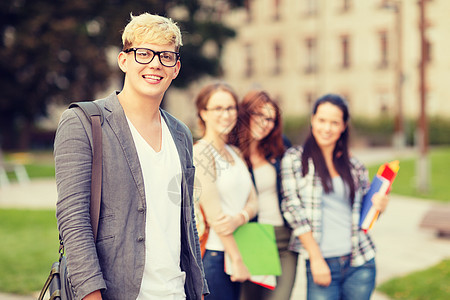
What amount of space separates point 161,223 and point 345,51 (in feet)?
133

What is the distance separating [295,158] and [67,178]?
1905 mm

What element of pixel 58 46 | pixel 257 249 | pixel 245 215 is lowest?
pixel 257 249

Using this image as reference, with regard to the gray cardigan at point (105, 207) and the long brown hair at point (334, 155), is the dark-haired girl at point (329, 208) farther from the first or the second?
the gray cardigan at point (105, 207)

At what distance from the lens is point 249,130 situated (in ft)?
12.3

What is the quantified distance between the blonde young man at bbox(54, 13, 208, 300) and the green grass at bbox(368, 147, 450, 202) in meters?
12.6

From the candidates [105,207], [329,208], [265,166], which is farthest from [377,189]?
[105,207]

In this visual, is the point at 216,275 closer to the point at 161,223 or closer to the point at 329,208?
the point at 329,208

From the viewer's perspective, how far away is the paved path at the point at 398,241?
6.73 meters

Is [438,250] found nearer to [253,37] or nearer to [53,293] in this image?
[53,293]

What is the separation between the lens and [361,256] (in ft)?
11.5

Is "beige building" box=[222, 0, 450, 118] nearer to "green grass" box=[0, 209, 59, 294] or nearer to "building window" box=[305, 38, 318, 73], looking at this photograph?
"building window" box=[305, 38, 318, 73]

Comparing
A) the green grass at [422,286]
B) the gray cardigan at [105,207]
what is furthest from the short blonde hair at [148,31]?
the green grass at [422,286]

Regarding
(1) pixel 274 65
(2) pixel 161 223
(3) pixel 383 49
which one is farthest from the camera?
(1) pixel 274 65

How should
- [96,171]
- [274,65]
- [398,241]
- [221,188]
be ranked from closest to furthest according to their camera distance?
[96,171] → [221,188] → [398,241] → [274,65]
